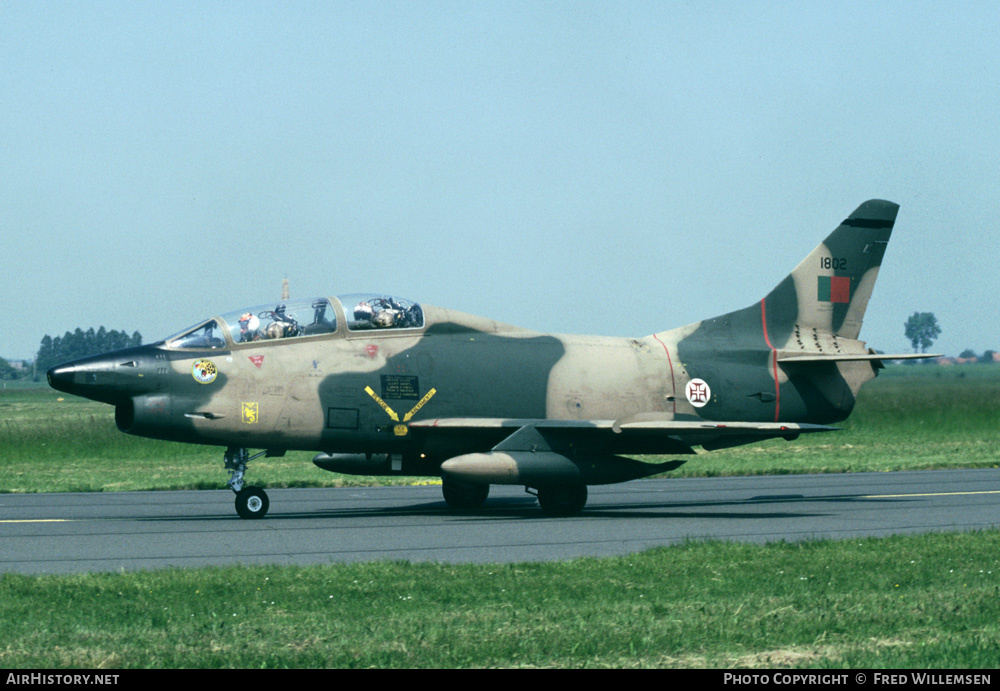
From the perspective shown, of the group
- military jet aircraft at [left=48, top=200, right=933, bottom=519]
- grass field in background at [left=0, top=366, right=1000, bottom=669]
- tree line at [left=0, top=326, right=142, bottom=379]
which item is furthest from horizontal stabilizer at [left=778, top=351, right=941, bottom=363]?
tree line at [left=0, top=326, right=142, bottom=379]

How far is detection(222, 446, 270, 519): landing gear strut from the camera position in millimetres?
16172

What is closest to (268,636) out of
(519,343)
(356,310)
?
(356,310)

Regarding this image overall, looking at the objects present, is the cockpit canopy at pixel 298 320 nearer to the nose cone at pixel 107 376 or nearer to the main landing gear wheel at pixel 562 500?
the nose cone at pixel 107 376

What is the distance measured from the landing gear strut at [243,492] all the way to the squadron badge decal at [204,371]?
1122 millimetres

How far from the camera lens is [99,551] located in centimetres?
1281

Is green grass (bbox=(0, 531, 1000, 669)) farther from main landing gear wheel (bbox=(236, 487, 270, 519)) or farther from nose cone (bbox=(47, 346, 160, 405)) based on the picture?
main landing gear wheel (bbox=(236, 487, 270, 519))

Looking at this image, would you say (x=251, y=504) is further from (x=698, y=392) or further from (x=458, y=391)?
(x=698, y=392)

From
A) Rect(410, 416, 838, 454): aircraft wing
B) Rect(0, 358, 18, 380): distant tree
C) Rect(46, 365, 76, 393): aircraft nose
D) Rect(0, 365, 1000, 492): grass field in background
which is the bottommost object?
Rect(0, 358, 18, 380): distant tree

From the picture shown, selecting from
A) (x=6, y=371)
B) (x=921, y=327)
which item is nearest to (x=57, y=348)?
(x=6, y=371)

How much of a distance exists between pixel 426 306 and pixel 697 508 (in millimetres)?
5419

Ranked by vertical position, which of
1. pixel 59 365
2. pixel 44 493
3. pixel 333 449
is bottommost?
pixel 44 493

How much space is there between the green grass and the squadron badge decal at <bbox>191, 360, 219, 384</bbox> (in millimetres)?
5474

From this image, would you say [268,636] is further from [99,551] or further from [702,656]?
[99,551]

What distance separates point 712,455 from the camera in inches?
1224
